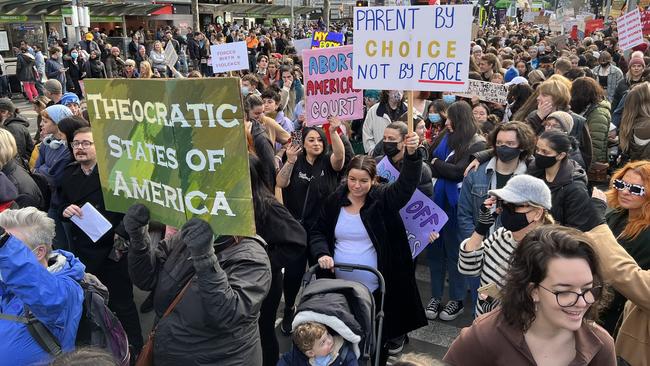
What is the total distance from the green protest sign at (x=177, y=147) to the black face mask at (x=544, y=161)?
7.21 feet

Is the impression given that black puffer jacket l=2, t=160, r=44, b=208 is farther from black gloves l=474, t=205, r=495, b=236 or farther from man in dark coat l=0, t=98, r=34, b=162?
black gloves l=474, t=205, r=495, b=236

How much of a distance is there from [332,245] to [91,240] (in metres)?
1.70

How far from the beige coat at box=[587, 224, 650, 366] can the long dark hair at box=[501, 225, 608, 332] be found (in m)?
0.31

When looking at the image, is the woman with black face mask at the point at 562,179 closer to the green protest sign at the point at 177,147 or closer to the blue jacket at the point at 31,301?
the green protest sign at the point at 177,147

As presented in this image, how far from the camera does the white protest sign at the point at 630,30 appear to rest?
9.76m

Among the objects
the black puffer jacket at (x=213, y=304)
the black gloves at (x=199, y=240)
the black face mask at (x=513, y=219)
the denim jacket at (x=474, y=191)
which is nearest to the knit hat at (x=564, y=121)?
the denim jacket at (x=474, y=191)

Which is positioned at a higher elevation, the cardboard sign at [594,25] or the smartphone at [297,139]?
the cardboard sign at [594,25]

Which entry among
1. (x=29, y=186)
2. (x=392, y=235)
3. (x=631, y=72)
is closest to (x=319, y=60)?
(x=392, y=235)

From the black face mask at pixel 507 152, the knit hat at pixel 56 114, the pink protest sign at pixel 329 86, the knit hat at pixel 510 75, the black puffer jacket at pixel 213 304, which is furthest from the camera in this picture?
the knit hat at pixel 510 75

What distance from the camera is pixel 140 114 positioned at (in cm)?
247

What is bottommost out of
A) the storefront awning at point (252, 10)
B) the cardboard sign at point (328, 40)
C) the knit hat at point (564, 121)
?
the knit hat at point (564, 121)

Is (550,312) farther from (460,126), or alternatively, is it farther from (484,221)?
(460,126)

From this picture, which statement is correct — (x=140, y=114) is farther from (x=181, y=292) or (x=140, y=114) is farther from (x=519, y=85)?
(x=519, y=85)

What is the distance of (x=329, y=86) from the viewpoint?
5.09m
